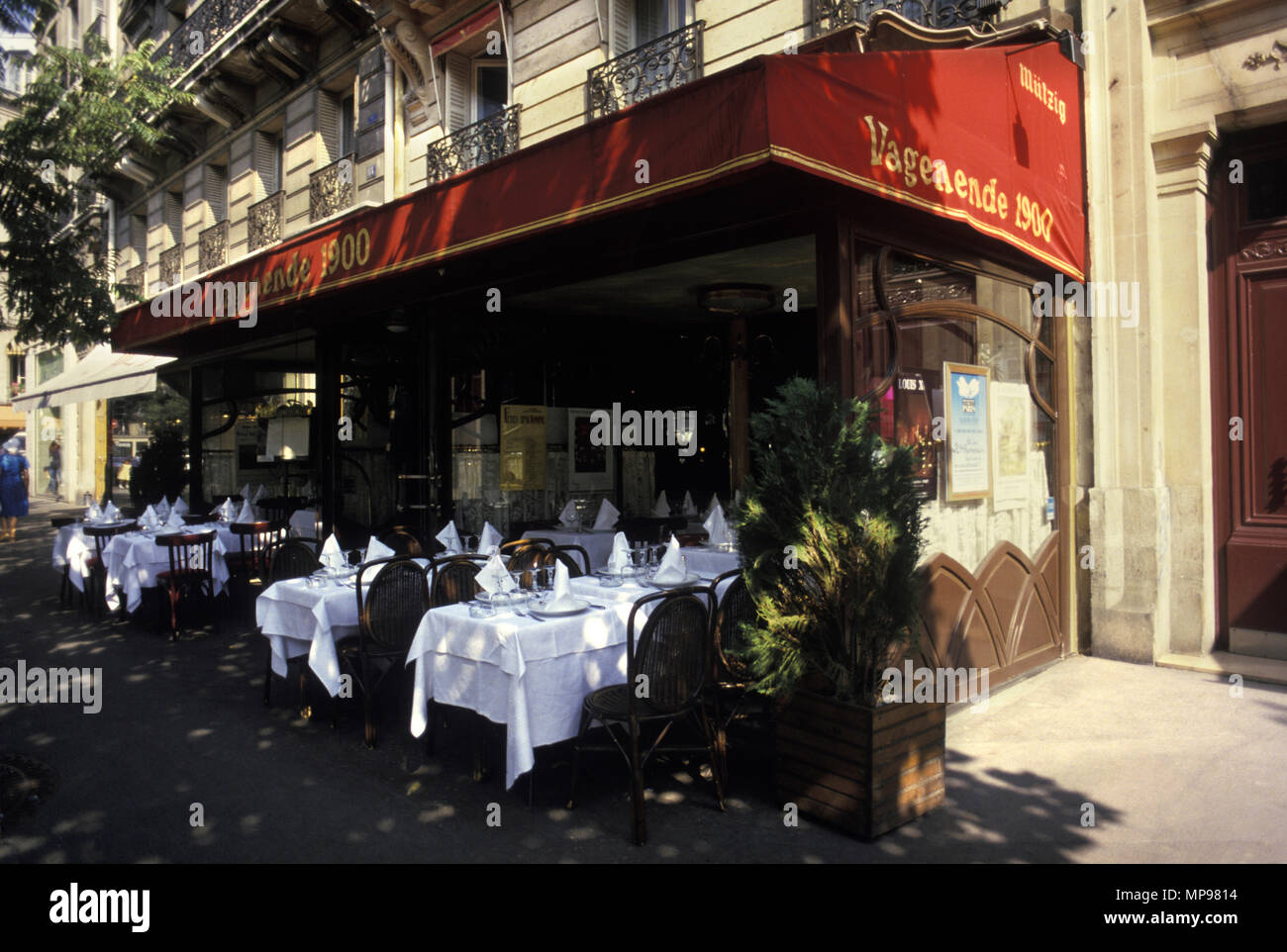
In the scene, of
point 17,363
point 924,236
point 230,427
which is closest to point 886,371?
point 924,236

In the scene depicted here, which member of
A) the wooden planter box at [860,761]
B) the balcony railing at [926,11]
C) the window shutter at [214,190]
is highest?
the window shutter at [214,190]

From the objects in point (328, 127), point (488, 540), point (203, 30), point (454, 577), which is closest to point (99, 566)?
point (488, 540)

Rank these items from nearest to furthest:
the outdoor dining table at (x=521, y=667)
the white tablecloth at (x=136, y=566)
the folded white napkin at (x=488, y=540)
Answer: the outdoor dining table at (x=521, y=667) < the folded white napkin at (x=488, y=540) < the white tablecloth at (x=136, y=566)

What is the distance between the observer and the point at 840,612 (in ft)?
12.9

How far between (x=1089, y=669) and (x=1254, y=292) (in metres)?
3.08

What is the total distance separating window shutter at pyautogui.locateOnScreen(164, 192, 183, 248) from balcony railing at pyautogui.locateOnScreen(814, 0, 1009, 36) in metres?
16.4

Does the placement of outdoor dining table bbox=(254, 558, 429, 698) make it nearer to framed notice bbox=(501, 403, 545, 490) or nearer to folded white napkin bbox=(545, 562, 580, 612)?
folded white napkin bbox=(545, 562, 580, 612)

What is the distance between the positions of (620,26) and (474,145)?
2.64 m

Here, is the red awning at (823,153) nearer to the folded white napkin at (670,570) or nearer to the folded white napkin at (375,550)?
the folded white napkin at (375,550)

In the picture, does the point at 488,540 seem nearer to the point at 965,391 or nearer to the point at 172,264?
the point at 965,391

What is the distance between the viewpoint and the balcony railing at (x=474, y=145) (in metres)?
10.7

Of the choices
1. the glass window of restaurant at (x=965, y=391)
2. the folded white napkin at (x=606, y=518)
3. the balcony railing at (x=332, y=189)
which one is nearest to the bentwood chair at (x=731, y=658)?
the glass window of restaurant at (x=965, y=391)

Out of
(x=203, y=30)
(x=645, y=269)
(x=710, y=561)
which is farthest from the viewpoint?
(x=203, y=30)

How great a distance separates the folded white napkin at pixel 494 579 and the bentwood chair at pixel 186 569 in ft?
16.1
